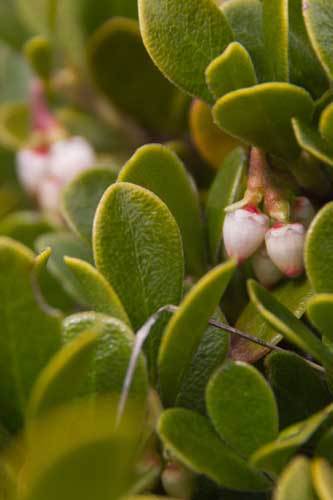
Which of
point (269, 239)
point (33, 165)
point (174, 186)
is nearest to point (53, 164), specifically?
point (33, 165)

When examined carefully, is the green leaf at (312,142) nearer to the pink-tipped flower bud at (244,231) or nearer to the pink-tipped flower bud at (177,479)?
the pink-tipped flower bud at (244,231)

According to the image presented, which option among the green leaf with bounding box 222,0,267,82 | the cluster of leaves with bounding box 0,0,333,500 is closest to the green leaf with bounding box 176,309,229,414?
the cluster of leaves with bounding box 0,0,333,500

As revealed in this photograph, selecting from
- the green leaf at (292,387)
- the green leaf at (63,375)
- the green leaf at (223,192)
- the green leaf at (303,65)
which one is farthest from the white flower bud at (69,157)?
the green leaf at (63,375)

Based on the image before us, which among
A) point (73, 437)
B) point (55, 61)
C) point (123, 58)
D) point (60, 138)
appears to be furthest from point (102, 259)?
point (55, 61)

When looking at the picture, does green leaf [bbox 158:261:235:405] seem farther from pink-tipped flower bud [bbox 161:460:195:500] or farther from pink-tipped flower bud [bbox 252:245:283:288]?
pink-tipped flower bud [bbox 252:245:283:288]

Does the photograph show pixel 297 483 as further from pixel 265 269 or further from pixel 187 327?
pixel 265 269

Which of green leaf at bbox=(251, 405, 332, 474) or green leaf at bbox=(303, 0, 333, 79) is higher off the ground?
green leaf at bbox=(303, 0, 333, 79)
